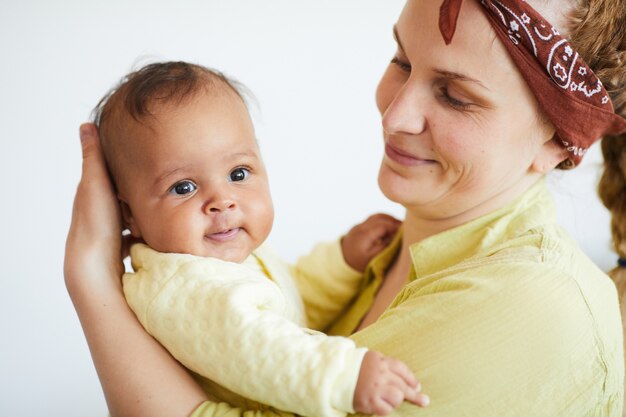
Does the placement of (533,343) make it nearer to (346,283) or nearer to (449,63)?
(449,63)

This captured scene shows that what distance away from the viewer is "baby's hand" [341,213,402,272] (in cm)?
180

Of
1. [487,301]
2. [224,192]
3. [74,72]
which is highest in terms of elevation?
[74,72]

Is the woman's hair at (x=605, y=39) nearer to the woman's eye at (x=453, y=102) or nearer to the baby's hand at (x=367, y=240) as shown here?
the woman's eye at (x=453, y=102)

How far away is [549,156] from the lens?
1.45 metres

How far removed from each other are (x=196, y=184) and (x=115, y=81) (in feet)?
4.47

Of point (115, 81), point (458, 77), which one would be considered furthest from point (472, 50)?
point (115, 81)

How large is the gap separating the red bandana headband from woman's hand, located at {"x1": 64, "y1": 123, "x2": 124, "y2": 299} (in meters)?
0.71

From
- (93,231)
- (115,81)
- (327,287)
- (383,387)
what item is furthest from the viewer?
(115,81)

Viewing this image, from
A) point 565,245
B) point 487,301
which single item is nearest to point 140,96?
point 487,301

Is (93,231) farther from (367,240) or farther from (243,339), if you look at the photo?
(367,240)

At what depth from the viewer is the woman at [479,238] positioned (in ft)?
3.61

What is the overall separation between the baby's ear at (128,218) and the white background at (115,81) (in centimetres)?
77

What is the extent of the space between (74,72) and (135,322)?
1504mm

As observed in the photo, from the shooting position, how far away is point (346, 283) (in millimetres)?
1801
